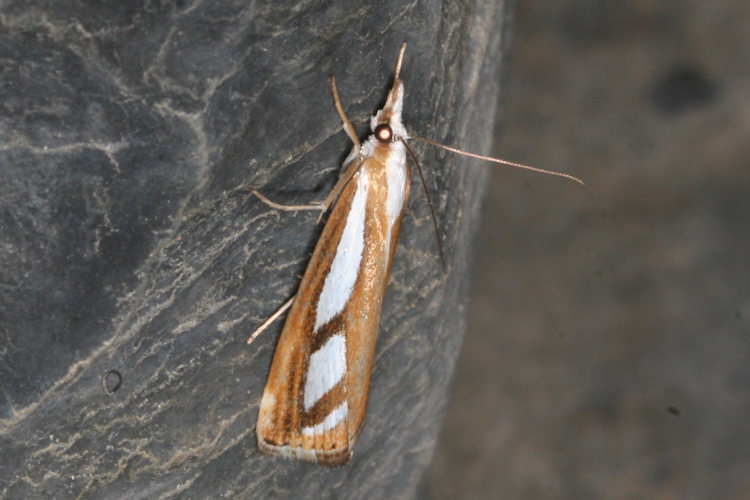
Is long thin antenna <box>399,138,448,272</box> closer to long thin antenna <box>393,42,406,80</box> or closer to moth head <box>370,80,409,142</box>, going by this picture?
moth head <box>370,80,409,142</box>

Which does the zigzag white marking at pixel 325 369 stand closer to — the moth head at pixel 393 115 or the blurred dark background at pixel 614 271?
the moth head at pixel 393 115

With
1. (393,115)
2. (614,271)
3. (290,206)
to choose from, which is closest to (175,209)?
(290,206)

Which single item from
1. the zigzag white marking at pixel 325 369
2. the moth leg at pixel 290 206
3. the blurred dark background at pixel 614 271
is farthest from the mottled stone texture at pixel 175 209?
the blurred dark background at pixel 614 271

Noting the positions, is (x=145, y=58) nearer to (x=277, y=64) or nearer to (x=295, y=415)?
(x=277, y=64)

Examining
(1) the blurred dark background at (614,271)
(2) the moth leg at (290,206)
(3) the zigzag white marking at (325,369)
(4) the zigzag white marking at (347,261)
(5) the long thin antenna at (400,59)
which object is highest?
(5) the long thin antenna at (400,59)

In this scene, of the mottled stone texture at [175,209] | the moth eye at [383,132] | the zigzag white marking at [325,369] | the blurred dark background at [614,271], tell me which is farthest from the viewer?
the blurred dark background at [614,271]

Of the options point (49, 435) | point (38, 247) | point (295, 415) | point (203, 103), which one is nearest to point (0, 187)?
point (38, 247)

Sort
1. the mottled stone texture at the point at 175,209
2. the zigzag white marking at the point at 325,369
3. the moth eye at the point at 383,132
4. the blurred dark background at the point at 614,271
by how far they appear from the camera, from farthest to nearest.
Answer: the blurred dark background at the point at 614,271
the zigzag white marking at the point at 325,369
the moth eye at the point at 383,132
the mottled stone texture at the point at 175,209
